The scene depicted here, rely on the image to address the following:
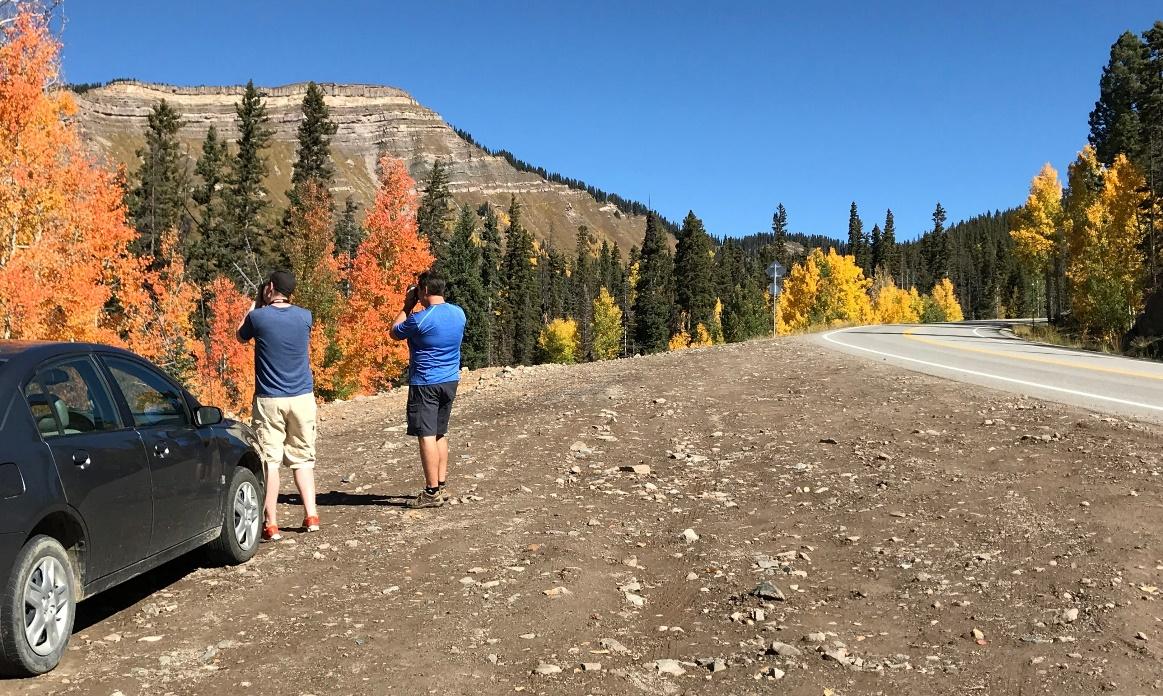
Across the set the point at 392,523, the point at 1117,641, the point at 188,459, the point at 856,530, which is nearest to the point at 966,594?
the point at 1117,641

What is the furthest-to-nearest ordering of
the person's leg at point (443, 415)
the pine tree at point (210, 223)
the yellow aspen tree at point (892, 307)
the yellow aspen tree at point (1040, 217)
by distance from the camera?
the yellow aspen tree at point (892, 307)
the yellow aspen tree at point (1040, 217)
the pine tree at point (210, 223)
the person's leg at point (443, 415)

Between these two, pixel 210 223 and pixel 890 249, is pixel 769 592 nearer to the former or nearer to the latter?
pixel 210 223

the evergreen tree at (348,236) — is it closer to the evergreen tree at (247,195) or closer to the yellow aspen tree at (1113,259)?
the evergreen tree at (247,195)

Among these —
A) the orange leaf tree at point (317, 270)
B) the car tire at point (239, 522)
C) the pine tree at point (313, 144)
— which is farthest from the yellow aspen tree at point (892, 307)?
the car tire at point (239, 522)

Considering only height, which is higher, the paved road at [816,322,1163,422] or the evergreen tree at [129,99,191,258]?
the evergreen tree at [129,99,191,258]

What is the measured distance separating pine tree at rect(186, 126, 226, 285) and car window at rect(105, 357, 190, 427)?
4755cm

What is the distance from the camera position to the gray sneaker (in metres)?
7.25

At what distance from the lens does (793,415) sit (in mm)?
10172

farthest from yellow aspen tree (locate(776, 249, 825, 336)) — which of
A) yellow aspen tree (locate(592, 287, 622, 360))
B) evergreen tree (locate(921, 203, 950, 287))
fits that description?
evergreen tree (locate(921, 203, 950, 287))

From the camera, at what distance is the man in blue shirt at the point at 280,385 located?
6191mm

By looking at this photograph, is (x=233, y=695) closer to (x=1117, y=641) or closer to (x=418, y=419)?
(x=418, y=419)

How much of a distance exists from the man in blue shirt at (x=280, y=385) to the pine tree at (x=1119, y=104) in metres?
59.0

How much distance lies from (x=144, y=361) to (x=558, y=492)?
3963 mm

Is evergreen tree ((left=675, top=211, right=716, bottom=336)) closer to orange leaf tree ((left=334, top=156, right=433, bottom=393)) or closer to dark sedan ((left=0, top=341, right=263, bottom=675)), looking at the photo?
orange leaf tree ((left=334, top=156, right=433, bottom=393))
